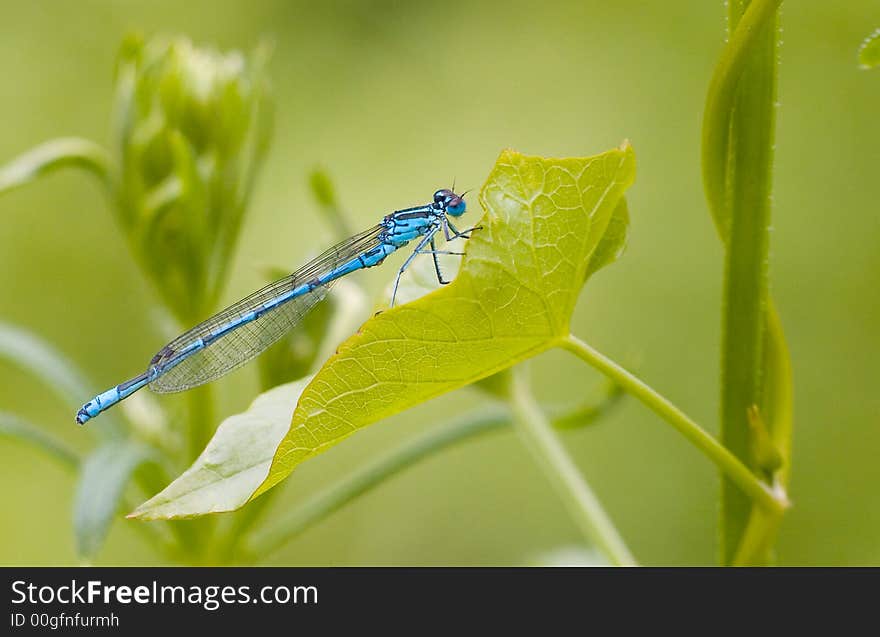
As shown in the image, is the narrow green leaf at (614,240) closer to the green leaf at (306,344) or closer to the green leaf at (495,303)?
the green leaf at (495,303)

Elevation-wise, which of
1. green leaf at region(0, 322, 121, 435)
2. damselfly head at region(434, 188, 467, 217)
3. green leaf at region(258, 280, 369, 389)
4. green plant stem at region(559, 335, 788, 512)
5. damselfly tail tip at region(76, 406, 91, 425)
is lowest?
green plant stem at region(559, 335, 788, 512)

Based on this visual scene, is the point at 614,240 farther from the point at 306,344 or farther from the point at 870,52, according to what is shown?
the point at 306,344

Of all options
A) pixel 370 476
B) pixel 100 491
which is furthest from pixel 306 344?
pixel 100 491

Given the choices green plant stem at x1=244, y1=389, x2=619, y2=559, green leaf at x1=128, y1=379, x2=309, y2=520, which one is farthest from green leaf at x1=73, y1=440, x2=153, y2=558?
green leaf at x1=128, y1=379, x2=309, y2=520

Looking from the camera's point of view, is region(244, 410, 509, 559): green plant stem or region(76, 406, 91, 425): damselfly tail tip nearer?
region(244, 410, 509, 559): green plant stem

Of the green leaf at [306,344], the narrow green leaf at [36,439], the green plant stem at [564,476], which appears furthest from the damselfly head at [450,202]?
the narrow green leaf at [36,439]

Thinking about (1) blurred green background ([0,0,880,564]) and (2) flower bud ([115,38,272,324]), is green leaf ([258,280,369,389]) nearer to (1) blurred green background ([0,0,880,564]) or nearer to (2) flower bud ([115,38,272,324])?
(2) flower bud ([115,38,272,324])
